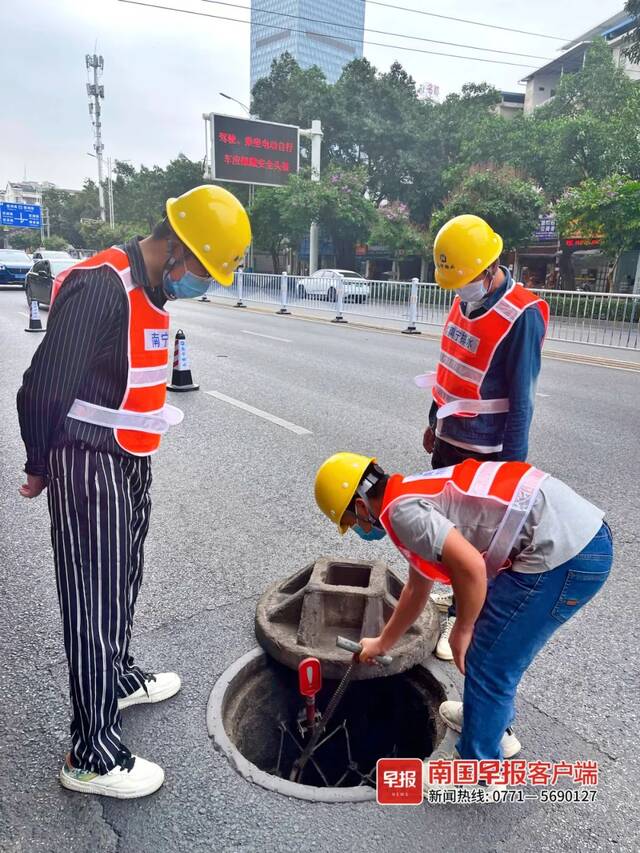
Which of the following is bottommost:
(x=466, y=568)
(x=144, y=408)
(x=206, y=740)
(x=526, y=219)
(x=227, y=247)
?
(x=206, y=740)

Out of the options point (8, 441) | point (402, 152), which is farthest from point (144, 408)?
point (402, 152)

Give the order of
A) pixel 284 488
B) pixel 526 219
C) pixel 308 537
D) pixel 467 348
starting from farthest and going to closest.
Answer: pixel 526 219 → pixel 284 488 → pixel 308 537 → pixel 467 348

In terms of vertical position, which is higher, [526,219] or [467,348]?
[526,219]

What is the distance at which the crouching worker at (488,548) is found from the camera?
1876mm

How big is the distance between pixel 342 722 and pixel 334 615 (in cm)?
46

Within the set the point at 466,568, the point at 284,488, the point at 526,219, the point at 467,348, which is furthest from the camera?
the point at 526,219

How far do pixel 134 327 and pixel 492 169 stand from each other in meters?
26.2

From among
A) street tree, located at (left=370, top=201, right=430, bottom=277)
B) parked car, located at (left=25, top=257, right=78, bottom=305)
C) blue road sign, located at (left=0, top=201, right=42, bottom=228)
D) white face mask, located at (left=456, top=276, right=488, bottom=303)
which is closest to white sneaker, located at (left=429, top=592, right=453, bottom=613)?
white face mask, located at (left=456, top=276, right=488, bottom=303)

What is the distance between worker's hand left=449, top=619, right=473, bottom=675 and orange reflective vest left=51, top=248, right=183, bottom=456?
1137 mm

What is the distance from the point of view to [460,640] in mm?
2018

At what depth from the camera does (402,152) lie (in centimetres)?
3319

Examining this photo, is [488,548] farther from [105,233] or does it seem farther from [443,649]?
[105,233]

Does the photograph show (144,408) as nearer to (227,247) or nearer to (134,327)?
(134,327)

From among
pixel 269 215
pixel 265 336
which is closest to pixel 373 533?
pixel 265 336
